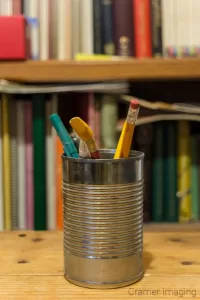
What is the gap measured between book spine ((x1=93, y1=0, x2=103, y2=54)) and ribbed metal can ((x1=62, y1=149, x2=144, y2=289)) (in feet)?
1.95

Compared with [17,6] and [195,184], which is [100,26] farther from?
[195,184]

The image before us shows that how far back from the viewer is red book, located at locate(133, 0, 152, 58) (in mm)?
1036

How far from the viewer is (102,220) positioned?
492 millimetres

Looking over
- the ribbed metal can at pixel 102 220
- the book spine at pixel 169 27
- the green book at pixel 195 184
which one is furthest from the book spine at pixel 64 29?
the ribbed metal can at pixel 102 220

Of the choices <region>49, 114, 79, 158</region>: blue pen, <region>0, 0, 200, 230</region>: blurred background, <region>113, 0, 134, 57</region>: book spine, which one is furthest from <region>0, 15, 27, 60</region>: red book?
<region>49, 114, 79, 158</region>: blue pen

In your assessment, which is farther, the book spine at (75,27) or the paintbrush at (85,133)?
the book spine at (75,27)

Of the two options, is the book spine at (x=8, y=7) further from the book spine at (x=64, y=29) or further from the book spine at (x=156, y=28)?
the book spine at (x=156, y=28)

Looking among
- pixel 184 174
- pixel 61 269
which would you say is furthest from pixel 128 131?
pixel 184 174

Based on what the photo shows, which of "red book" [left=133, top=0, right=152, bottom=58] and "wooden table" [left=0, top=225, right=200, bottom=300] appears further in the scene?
"red book" [left=133, top=0, right=152, bottom=58]

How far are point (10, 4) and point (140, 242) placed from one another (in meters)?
0.72

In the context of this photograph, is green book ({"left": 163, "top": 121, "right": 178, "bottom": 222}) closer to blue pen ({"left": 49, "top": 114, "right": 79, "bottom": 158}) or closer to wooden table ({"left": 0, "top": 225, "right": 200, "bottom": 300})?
wooden table ({"left": 0, "top": 225, "right": 200, "bottom": 300})

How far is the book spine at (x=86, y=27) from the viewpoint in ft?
3.46

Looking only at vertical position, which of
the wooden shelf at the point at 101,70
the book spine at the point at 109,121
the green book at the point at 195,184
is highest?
the wooden shelf at the point at 101,70

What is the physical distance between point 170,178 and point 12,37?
0.45m
